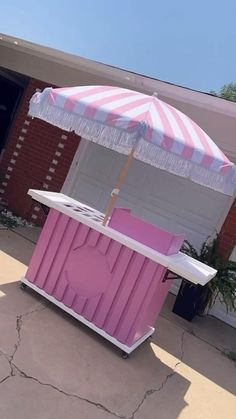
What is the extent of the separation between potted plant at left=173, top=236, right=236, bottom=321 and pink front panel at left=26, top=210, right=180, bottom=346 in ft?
4.33

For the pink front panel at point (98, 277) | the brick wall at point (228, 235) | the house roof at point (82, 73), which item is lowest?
the pink front panel at point (98, 277)

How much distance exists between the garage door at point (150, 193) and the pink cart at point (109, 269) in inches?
92.0

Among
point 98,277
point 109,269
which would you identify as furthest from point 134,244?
point 98,277

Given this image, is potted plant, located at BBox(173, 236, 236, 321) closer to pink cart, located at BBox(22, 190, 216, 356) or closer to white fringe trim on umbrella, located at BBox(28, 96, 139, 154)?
pink cart, located at BBox(22, 190, 216, 356)

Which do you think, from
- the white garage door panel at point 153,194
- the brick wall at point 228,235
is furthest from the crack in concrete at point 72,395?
the white garage door panel at point 153,194

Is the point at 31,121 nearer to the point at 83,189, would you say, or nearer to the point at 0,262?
the point at 83,189

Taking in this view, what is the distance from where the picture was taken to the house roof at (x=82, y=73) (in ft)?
18.2

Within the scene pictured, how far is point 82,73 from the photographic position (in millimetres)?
6844

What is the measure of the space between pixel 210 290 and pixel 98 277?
2186mm

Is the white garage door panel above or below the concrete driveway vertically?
above

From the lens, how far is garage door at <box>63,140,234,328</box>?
6.30m

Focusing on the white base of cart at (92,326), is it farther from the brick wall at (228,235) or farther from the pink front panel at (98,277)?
the brick wall at (228,235)

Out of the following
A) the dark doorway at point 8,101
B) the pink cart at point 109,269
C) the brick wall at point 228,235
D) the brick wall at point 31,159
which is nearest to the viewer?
the pink cart at point 109,269

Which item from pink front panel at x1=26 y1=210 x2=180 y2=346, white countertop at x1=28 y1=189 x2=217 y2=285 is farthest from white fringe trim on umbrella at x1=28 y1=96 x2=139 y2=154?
pink front panel at x1=26 y1=210 x2=180 y2=346
